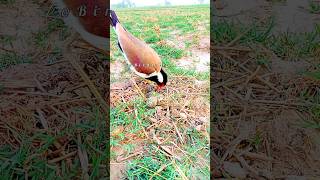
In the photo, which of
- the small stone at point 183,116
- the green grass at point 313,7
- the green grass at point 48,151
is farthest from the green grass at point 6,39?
the green grass at point 313,7

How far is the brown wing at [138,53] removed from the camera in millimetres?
2115

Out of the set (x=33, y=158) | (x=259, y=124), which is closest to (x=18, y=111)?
(x=33, y=158)

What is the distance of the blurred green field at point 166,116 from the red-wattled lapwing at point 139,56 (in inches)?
0.9

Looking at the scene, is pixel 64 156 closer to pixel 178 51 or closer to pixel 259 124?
pixel 178 51

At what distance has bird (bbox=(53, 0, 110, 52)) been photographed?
2.16 m

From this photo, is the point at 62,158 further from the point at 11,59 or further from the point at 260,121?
the point at 260,121

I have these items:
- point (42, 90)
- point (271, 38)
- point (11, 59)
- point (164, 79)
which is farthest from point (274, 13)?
point (11, 59)

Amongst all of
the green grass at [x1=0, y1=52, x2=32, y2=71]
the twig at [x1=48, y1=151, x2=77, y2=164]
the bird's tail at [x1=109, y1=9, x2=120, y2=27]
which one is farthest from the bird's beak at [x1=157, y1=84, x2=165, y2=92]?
the green grass at [x1=0, y1=52, x2=32, y2=71]

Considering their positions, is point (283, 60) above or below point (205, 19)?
below

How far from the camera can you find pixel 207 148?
2012 mm

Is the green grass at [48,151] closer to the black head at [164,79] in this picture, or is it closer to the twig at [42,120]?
the twig at [42,120]

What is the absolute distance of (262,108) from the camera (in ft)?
6.77

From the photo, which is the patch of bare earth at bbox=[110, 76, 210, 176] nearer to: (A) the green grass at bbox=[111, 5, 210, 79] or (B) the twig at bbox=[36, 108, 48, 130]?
(A) the green grass at bbox=[111, 5, 210, 79]

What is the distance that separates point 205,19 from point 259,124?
526 mm
